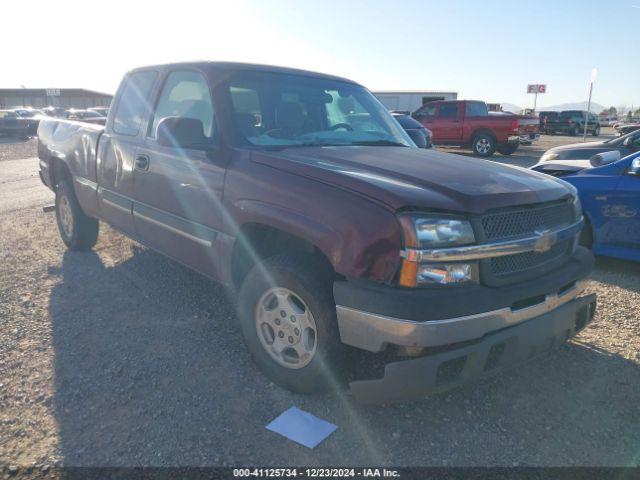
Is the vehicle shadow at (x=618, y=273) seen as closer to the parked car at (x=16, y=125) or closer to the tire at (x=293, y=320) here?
the tire at (x=293, y=320)

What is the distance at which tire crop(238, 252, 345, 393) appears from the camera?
2.64 metres

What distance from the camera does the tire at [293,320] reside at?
2.64 meters

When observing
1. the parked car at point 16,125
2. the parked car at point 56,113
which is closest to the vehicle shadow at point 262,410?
the parked car at point 56,113

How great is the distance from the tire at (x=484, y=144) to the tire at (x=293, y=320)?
1629 centimetres

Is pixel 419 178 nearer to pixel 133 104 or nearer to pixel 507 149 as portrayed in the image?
pixel 133 104

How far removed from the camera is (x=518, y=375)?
3260mm

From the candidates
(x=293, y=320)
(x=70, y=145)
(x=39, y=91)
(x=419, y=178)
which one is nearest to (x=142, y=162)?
(x=70, y=145)

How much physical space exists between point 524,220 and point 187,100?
8.28 feet

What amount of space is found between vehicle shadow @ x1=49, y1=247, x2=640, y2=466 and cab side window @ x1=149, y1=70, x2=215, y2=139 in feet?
5.08

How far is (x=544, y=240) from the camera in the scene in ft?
8.82

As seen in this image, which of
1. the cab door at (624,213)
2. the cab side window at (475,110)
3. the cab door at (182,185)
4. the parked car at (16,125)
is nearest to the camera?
the cab door at (182,185)

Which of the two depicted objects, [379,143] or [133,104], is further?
[133,104]

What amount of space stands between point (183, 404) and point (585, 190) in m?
4.47

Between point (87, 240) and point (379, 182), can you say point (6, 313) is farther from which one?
point (379, 182)
